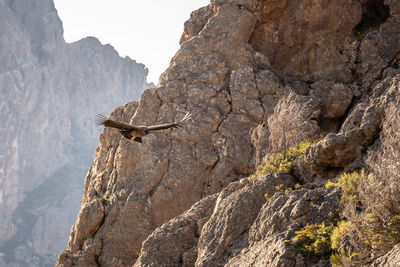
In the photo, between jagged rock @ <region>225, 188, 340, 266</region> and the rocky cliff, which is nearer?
jagged rock @ <region>225, 188, 340, 266</region>

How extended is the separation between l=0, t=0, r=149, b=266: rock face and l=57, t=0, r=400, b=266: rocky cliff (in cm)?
6701

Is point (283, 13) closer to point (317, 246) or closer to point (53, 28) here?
point (317, 246)

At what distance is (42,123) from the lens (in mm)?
99812

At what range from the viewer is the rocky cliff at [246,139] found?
29.9 ft

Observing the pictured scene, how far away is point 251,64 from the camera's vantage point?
60.5 ft

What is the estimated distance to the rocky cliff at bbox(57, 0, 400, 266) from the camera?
9125 mm

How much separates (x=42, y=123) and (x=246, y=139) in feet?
304

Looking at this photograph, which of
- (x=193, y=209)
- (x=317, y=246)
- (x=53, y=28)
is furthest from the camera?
(x=53, y=28)

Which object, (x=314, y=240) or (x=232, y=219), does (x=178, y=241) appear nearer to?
(x=232, y=219)

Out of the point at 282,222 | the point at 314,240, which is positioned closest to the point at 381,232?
the point at 314,240

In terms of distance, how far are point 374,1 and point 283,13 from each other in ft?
12.9

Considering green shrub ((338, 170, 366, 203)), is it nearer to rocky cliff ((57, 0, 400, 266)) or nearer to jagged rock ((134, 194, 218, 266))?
rocky cliff ((57, 0, 400, 266))

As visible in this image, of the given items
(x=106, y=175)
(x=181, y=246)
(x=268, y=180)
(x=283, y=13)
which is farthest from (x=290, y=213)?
(x=283, y=13)

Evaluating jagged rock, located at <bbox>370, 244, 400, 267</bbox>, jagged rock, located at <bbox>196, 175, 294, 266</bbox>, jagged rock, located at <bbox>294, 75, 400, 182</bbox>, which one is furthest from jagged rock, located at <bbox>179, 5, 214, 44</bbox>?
jagged rock, located at <bbox>370, 244, 400, 267</bbox>
